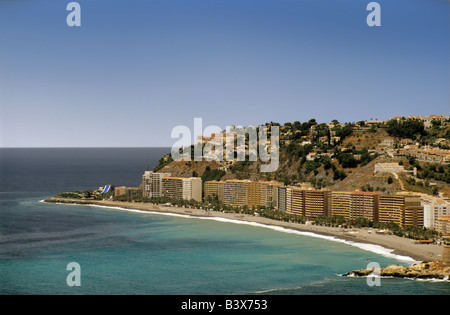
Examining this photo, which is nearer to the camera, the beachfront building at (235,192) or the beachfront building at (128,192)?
the beachfront building at (235,192)

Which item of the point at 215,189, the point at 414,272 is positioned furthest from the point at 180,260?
the point at 215,189

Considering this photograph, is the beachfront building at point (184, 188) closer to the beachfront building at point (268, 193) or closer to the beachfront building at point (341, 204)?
the beachfront building at point (268, 193)

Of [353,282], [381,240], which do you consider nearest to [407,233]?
[381,240]

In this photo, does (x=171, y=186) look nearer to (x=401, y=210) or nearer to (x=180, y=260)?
(x=401, y=210)

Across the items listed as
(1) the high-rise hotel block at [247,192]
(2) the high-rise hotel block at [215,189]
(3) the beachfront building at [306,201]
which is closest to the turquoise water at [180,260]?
(3) the beachfront building at [306,201]

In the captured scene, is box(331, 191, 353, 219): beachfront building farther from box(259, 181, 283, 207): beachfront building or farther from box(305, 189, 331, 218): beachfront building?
box(259, 181, 283, 207): beachfront building

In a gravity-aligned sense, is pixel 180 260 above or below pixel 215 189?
below
